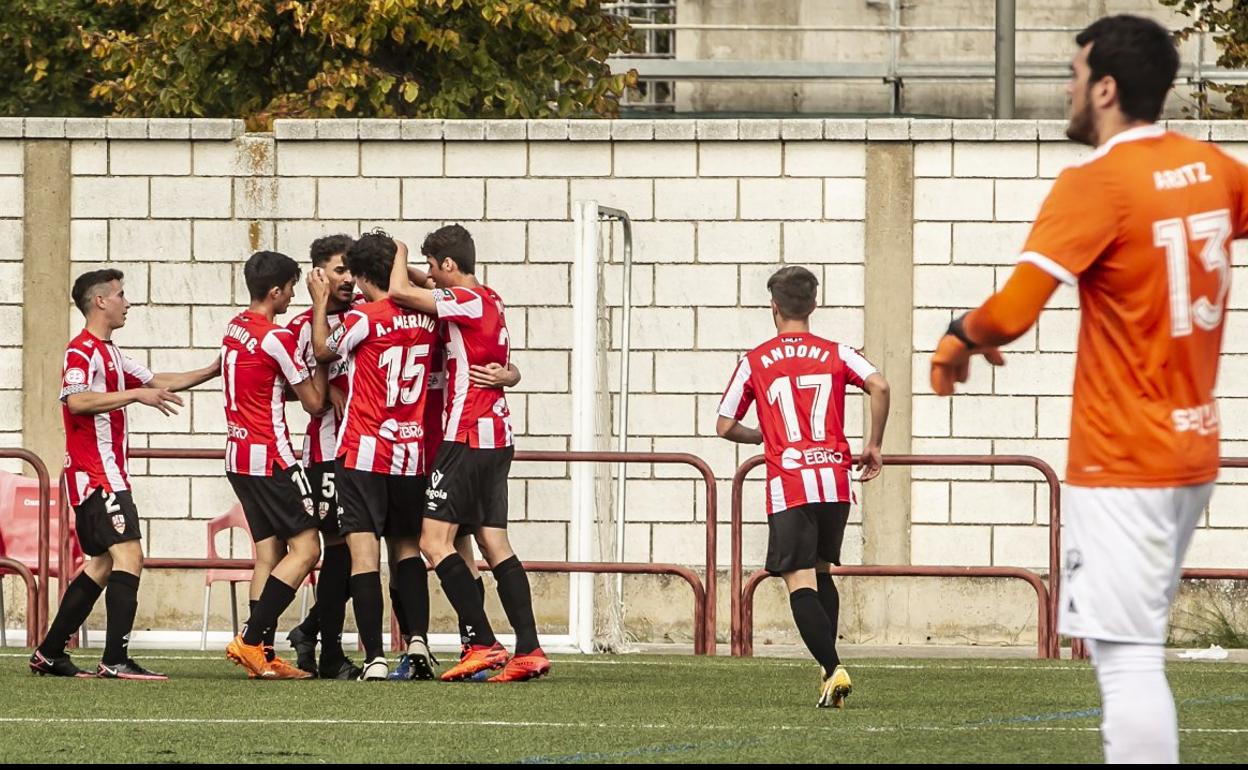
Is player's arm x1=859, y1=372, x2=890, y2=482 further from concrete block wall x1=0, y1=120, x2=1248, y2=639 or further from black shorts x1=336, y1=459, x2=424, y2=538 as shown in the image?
concrete block wall x1=0, y1=120, x2=1248, y2=639

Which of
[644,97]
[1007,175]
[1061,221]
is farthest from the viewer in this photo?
[644,97]

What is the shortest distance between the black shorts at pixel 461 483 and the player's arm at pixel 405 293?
1.90 feet

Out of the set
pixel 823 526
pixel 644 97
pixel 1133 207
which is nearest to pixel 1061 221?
pixel 1133 207

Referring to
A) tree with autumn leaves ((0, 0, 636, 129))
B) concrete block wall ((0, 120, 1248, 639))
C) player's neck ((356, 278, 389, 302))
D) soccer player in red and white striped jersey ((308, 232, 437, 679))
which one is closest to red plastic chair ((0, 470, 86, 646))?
concrete block wall ((0, 120, 1248, 639))

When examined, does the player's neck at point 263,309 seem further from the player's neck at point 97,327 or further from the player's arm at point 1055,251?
the player's arm at point 1055,251

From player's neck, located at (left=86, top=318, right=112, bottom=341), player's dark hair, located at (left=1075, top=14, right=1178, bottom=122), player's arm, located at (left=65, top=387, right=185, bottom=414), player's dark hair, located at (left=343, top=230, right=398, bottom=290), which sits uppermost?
player's dark hair, located at (left=1075, top=14, right=1178, bottom=122)

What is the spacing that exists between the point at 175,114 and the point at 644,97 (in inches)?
379

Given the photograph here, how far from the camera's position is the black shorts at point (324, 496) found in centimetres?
969

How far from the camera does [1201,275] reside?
4766 mm

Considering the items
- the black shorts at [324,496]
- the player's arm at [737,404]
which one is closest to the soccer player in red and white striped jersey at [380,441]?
the black shorts at [324,496]

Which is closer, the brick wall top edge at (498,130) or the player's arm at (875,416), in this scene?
the player's arm at (875,416)

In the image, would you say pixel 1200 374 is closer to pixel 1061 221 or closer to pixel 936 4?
pixel 1061 221

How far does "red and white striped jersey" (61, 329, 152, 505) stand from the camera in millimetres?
9406

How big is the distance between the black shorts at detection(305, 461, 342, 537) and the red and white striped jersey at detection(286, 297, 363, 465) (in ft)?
0.13
